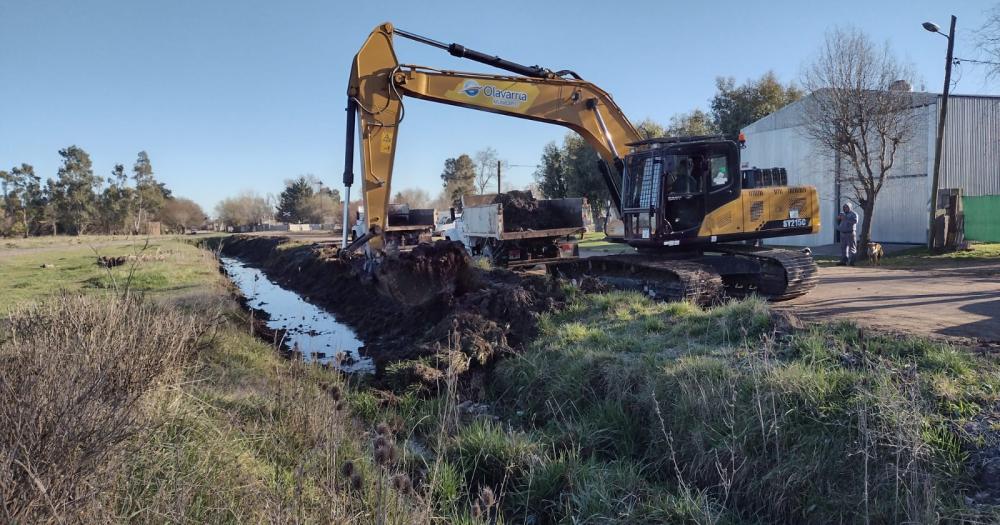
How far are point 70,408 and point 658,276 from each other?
902 cm

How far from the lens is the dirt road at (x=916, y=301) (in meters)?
7.64

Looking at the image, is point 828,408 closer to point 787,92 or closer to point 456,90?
point 456,90

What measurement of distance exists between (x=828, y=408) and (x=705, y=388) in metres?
0.97

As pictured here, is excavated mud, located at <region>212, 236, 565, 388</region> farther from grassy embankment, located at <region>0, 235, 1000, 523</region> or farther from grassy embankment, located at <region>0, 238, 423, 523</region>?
grassy embankment, located at <region>0, 238, 423, 523</region>

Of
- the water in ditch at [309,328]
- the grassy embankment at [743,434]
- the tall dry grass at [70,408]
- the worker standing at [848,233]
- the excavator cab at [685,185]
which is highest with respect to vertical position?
the excavator cab at [685,185]

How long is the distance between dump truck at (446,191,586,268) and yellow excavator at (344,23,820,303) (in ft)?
11.1

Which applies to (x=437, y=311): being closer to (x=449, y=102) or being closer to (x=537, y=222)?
(x=449, y=102)

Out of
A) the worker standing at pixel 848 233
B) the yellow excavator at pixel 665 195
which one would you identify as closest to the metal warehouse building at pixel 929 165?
the worker standing at pixel 848 233

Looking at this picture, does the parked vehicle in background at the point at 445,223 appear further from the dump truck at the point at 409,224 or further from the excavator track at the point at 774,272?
the excavator track at the point at 774,272

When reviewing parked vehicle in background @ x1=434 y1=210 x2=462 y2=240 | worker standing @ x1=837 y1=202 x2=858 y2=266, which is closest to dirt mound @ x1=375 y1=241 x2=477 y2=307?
worker standing @ x1=837 y1=202 x2=858 y2=266

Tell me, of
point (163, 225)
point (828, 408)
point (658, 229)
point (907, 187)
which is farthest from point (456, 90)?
point (163, 225)

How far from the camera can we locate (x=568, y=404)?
640 cm

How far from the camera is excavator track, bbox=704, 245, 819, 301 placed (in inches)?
415

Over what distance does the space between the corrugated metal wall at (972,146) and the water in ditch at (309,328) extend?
75.4 ft
